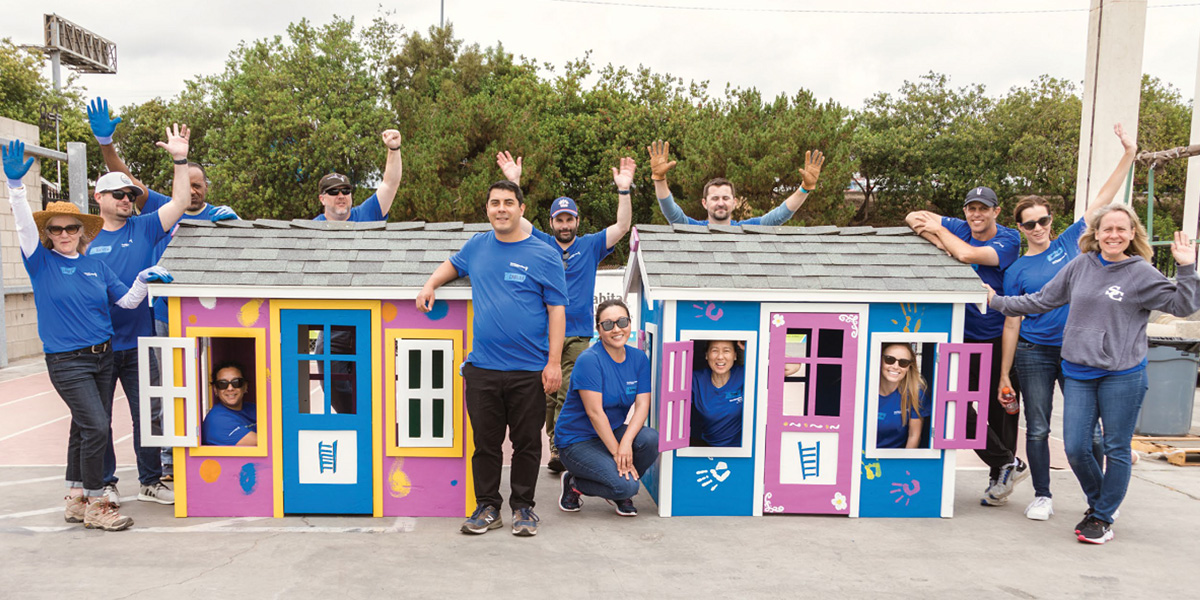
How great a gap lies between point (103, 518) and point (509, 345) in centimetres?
234

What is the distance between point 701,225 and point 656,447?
1519 millimetres

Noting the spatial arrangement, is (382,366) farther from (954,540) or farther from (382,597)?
(954,540)

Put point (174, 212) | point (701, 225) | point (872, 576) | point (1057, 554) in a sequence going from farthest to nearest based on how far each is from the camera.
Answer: point (701, 225) < point (174, 212) < point (1057, 554) < point (872, 576)

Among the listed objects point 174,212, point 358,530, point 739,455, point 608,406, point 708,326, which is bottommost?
point 358,530

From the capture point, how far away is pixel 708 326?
14.6ft

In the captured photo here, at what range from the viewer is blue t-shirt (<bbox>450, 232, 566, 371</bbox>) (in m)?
4.06

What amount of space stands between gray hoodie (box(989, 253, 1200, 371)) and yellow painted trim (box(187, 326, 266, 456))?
436cm

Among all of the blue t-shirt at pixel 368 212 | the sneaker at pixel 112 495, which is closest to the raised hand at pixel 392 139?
the blue t-shirt at pixel 368 212

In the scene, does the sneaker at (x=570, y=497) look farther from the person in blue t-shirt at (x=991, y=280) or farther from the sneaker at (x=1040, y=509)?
the sneaker at (x=1040, y=509)

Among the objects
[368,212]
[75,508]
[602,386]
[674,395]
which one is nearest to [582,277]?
[602,386]

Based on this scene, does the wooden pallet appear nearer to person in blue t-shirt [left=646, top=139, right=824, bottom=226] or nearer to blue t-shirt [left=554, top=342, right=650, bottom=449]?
person in blue t-shirt [left=646, top=139, right=824, bottom=226]

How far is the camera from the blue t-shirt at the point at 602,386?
4.32 metres

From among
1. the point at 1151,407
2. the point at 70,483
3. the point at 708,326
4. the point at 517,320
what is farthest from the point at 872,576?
the point at 1151,407

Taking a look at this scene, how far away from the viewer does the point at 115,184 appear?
4488 millimetres
